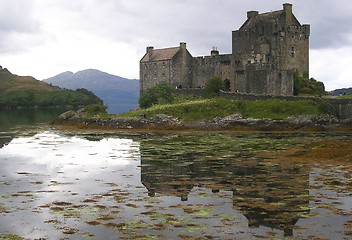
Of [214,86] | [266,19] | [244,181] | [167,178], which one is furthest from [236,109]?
[244,181]

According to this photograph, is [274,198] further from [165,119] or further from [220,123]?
[165,119]

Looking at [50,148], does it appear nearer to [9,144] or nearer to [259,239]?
[9,144]

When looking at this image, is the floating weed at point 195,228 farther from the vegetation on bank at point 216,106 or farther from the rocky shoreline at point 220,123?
the vegetation on bank at point 216,106

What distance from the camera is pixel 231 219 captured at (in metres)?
20.5

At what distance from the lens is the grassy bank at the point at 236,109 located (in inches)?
2633

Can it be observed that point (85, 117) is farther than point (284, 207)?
Yes

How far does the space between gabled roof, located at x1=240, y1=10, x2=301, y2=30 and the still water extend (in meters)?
40.0

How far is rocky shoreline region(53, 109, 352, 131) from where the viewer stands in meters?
64.9

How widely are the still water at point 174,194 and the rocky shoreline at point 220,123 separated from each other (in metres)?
21.5

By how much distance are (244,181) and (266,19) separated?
5742 cm

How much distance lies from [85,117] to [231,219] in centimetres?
6228

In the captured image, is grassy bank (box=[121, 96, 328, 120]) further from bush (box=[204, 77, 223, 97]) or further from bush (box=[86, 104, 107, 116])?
bush (box=[86, 104, 107, 116])

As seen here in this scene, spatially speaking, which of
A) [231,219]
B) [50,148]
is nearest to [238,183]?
[231,219]

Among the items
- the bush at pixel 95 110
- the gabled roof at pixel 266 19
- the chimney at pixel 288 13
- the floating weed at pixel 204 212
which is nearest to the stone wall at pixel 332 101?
the gabled roof at pixel 266 19
